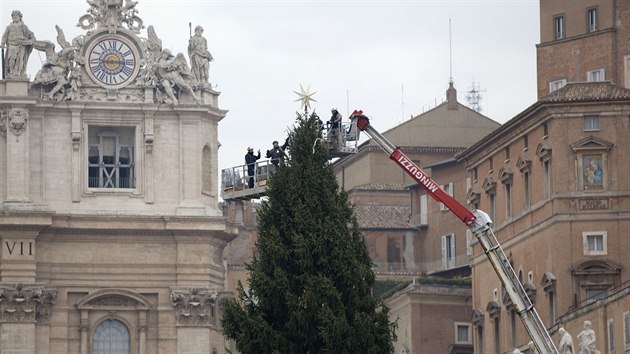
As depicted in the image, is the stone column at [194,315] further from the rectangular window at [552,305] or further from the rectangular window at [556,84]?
the rectangular window at [552,305]

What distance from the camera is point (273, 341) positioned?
3334 inches

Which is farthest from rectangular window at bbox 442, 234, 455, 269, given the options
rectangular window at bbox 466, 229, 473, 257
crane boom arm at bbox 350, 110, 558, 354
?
crane boom arm at bbox 350, 110, 558, 354

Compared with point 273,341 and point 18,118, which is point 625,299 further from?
point 18,118

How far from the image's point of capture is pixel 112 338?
443 feet

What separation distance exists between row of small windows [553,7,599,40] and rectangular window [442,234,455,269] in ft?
60.5

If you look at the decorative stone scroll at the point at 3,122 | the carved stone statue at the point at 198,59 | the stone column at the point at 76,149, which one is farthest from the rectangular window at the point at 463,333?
the decorative stone scroll at the point at 3,122

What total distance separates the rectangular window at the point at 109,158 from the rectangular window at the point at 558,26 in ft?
60.4

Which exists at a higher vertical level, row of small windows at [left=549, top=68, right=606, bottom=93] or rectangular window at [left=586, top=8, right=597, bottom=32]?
rectangular window at [left=586, top=8, right=597, bottom=32]

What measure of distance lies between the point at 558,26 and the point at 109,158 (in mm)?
19960

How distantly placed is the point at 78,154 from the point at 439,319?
54.6ft

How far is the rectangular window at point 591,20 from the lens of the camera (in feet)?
426

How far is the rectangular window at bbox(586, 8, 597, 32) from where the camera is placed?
130m

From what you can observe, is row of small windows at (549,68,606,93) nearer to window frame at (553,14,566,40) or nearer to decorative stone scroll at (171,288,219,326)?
window frame at (553,14,566,40)

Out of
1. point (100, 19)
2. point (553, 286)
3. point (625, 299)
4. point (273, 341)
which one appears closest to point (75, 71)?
point (100, 19)
